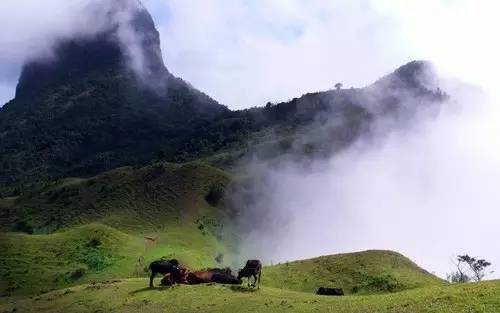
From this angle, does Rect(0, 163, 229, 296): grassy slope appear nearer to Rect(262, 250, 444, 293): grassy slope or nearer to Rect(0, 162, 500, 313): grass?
Rect(0, 162, 500, 313): grass

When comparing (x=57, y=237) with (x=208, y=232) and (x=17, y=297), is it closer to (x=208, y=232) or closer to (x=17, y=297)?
(x=17, y=297)

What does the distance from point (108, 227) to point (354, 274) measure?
2032 inches

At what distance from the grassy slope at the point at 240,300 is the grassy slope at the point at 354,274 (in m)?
15.1

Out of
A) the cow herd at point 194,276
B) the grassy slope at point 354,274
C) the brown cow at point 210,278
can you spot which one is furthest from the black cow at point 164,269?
the grassy slope at point 354,274

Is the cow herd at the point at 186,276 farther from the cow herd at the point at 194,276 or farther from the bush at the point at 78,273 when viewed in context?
the bush at the point at 78,273

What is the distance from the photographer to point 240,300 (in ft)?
139

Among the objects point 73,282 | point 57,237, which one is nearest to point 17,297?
point 73,282

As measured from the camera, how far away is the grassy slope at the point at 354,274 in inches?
2355

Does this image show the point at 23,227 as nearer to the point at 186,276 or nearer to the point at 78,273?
the point at 78,273

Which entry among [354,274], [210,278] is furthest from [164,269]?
[354,274]

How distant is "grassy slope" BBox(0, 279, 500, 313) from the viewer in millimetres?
32969

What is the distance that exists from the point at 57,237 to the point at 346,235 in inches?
3541

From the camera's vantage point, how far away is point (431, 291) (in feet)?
121

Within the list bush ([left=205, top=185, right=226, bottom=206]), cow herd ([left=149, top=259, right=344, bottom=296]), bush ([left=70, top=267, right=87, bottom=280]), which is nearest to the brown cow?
cow herd ([left=149, top=259, right=344, bottom=296])
